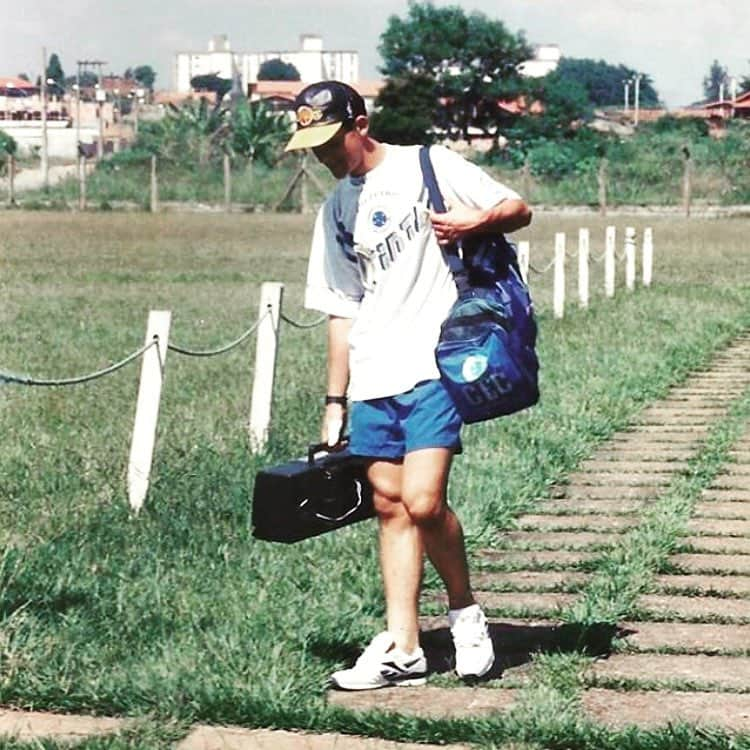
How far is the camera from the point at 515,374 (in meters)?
5.20

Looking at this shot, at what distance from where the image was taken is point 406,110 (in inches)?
2749

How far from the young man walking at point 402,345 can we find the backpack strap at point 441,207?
0.06 ft

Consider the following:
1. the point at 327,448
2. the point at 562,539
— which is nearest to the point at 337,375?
the point at 327,448

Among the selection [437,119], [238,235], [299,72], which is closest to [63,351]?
[238,235]

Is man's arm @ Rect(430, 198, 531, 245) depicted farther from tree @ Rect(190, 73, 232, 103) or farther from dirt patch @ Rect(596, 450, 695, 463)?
tree @ Rect(190, 73, 232, 103)

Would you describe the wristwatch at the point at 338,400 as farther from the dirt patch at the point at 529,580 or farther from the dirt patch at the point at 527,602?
the dirt patch at the point at 529,580

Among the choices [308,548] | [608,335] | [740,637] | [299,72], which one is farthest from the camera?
[299,72]

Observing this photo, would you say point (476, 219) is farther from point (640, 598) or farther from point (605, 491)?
point (605, 491)

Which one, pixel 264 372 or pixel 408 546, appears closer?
pixel 408 546

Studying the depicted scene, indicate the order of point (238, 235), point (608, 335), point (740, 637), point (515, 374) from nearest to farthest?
1. point (515, 374)
2. point (740, 637)
3. point (608, 335)
4. point (238, 235)

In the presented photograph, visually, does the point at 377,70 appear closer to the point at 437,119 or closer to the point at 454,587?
the point at 437,119

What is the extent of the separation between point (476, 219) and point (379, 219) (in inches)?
12.1

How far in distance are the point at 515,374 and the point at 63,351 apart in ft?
37.0

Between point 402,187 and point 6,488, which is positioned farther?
point 6,488
